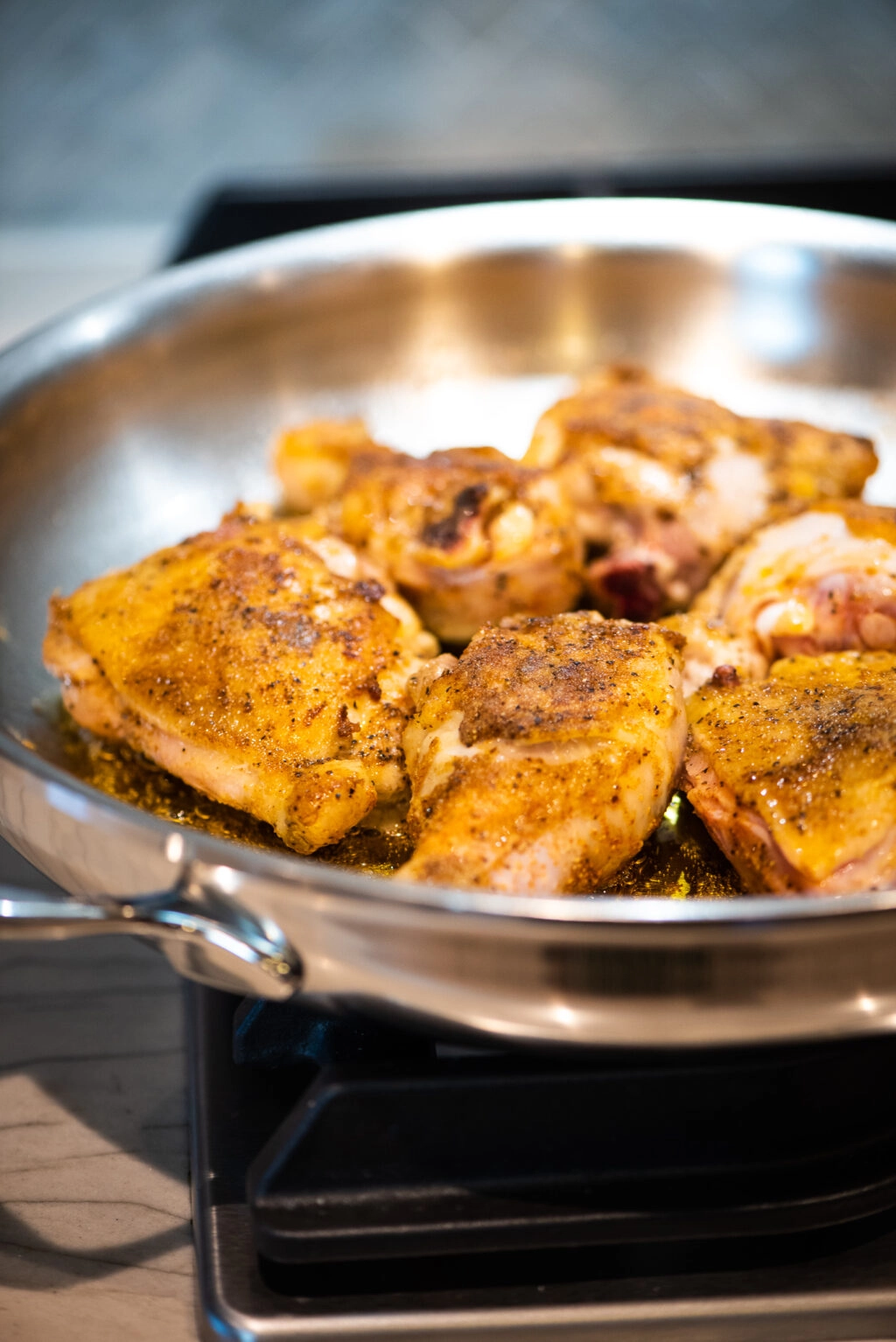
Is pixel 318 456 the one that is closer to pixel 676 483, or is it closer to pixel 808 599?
pixel 676 483

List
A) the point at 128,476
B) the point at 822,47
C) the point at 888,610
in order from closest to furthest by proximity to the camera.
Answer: the point at 888,610, the point at 128,476, the point at 822,47

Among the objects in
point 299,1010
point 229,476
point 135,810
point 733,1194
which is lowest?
point 733,1194

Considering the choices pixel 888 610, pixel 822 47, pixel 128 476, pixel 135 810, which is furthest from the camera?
pixel 822 47

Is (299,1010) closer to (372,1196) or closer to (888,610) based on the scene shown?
(372,1196)

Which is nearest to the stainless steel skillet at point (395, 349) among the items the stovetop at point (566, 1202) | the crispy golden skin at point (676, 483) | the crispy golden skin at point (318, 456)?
the crispy golden skin at point (318, 456)

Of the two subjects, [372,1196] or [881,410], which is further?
[881,410]

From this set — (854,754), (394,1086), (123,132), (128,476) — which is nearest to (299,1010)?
(394,1086)

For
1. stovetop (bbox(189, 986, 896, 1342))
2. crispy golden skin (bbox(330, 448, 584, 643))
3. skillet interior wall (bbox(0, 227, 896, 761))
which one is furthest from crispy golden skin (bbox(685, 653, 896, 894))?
skillet interior wall (bbox(0, 227, 896, 761))

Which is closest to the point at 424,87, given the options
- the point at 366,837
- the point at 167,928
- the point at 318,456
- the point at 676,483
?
the point at 318,456
